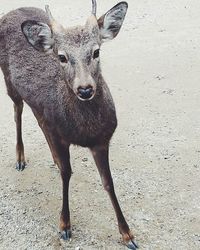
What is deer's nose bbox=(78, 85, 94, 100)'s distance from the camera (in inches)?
156

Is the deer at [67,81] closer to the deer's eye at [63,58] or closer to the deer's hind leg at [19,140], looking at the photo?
the deer's eye at [63,58]

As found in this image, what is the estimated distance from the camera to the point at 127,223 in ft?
16.7

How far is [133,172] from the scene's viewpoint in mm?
5859

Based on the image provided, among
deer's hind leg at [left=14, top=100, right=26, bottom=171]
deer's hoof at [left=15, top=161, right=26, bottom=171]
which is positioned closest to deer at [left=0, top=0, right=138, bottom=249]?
deer's hind leg at [left=14, top=100, right=26, bottom=171]

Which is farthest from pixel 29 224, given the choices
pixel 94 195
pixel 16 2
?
pixel 16 2

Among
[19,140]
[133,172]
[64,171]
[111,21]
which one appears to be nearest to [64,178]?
[64,171]

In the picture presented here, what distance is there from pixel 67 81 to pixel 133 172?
196 cm

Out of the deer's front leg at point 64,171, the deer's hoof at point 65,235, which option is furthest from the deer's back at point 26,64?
the deer's hoof at point 65,235

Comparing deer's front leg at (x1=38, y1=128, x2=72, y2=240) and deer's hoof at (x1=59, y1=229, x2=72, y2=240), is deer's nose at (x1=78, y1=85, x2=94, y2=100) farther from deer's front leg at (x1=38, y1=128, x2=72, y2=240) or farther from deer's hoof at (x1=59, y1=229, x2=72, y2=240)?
deer's hoof at (x1=59, y1=229, x2=72, y2=240)

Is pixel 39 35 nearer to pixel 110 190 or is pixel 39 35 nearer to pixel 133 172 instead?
pixel 110 190

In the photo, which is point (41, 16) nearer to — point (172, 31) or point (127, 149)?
point (127, 149)

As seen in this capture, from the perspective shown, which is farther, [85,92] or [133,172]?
[133,172]

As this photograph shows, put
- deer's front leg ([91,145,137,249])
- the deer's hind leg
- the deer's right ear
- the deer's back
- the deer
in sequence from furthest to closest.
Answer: the deer's hind leg → the deer's back → deer's front leg ([91,145,137,249]) → the deer's right ear → the deer

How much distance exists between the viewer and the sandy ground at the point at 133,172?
5.05 m
